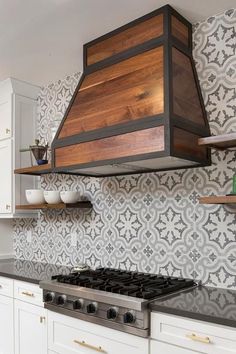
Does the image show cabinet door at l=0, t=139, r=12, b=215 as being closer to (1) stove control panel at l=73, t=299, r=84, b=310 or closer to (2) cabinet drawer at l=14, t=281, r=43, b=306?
(2) cabinet drawer at l=14, t=281, r=43, b=306

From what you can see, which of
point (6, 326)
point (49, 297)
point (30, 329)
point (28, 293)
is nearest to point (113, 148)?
point (49, 297)

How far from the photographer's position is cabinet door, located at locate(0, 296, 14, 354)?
9.21ft

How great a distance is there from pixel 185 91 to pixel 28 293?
1.85m

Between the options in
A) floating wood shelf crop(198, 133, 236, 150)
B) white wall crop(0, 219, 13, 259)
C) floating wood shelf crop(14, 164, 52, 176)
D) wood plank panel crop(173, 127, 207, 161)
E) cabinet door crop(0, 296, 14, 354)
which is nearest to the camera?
floating wood shelf crop(198, 133, 236, 150)

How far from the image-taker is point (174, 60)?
2078 mm

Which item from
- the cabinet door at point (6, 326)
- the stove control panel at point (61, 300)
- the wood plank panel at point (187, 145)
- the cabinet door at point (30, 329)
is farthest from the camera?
the cabinet door at point (6, 326)

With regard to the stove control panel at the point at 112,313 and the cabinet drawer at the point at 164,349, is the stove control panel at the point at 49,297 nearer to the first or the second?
the stove control panel at the point at 112,313

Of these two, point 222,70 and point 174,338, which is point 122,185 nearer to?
point 222,70

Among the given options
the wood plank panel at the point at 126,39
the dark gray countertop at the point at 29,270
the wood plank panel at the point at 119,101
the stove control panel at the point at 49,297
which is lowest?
the stove control panel at the point at 49,297

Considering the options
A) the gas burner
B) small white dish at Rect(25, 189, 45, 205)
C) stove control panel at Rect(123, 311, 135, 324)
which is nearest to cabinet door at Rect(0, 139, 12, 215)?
small white dish at Rect(25, 189, 45, 205)

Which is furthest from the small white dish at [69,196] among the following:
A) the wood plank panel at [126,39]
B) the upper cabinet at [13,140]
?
the wood plank panel at [126,39]

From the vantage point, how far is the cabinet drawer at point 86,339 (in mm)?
1876

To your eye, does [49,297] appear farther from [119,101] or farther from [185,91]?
[185,91]

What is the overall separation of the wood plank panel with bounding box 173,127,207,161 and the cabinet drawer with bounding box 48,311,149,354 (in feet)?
3.46
